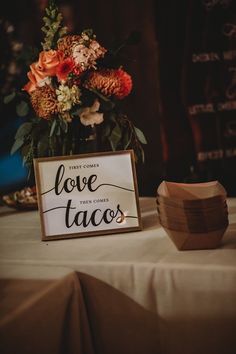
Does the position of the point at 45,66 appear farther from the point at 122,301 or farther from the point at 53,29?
the point at 122,301

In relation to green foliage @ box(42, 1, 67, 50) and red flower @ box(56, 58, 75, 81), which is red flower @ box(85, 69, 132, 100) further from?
green foliage @ box(42, 1, 67, 50)

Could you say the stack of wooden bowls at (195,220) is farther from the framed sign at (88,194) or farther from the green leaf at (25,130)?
the green leaf at (25,130)

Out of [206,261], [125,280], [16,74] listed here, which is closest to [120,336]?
[125,280]

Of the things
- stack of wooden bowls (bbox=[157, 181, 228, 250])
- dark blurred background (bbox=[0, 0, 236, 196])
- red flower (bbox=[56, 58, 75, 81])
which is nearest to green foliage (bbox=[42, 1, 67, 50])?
red flower (bbox=[56, 58, 75, 81])

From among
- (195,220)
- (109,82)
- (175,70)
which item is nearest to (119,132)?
(109,82)

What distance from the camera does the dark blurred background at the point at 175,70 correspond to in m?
3.38

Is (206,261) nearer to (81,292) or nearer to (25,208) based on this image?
(81,292)

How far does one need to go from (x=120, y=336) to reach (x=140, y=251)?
0.20m

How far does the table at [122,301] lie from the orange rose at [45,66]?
544 millimetres

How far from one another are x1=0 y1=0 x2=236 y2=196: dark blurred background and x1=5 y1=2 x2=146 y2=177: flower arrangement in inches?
82.4

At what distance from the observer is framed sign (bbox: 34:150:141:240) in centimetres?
125

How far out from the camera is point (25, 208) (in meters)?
1.64

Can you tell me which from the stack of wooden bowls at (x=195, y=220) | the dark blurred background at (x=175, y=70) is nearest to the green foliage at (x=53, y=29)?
the stack of wooden bowls at (x=195, y=220)

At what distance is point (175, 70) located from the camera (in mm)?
3492
